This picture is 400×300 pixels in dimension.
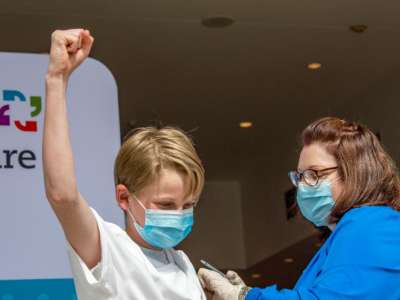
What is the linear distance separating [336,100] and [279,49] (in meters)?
1.57

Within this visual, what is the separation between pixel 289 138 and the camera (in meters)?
10.7

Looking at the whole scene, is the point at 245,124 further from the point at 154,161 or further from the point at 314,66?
the point at 154,161

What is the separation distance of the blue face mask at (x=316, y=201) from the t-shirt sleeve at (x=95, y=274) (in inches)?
29.0

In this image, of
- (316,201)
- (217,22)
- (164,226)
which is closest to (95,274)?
(164,226)

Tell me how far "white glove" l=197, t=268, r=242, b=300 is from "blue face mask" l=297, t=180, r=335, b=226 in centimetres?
30

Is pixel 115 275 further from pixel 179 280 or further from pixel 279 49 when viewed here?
pixel 279 49

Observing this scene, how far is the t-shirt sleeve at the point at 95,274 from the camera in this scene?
1925 millimetres

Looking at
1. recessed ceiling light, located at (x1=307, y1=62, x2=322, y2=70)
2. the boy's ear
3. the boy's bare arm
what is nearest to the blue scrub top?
the boy's ear

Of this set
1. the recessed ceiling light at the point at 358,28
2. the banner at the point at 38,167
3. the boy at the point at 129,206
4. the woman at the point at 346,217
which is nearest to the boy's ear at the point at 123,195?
the boy at the point at 129,206

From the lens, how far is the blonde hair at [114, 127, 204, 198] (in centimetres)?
211

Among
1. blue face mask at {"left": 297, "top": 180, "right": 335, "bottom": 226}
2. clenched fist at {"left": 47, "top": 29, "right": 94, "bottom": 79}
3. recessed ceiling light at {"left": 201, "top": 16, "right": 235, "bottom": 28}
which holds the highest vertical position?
recessed ceiling light at {"left": 201, "top": 16, "right": 235, "bottom": 28}

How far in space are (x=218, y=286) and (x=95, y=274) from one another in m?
0.48

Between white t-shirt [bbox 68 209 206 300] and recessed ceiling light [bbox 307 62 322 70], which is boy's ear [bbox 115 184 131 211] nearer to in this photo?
white t-shirt [bbox 68 209 206 300]

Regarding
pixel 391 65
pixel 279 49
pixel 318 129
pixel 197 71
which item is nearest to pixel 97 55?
pixel 197 71
